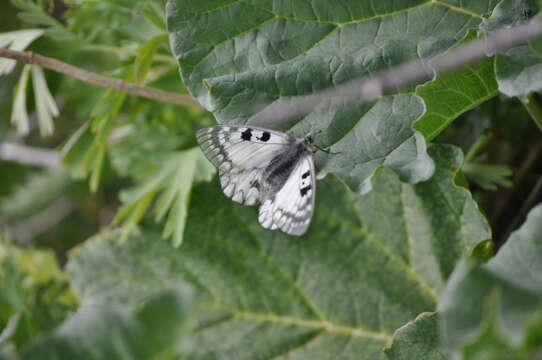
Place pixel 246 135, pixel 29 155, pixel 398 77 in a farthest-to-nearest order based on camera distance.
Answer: pixel 29 155
pixel 246 135
pixel 398 77

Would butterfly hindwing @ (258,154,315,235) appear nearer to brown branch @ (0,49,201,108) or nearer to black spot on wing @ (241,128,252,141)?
black spot on wing @ (241,128,252,141)

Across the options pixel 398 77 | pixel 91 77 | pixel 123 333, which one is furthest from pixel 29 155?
pixel 123 333

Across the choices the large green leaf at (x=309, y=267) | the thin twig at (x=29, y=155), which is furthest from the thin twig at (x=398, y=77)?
the thin twig at (x=29, y=155)

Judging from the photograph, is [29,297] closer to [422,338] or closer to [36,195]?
[36,195]

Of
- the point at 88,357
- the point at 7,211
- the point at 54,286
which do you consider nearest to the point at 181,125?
the point at 54,286

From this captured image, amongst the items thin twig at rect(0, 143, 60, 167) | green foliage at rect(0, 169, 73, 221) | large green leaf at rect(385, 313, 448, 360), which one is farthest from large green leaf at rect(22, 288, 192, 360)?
thin twig at rect(0, 143, 60, 167)

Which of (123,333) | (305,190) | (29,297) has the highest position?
(123,333)
